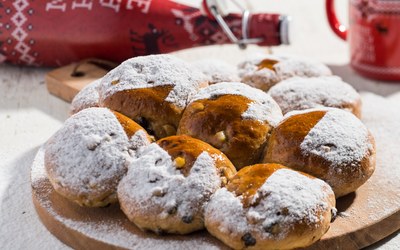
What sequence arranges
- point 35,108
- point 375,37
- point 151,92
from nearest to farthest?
1. point 151,92
2. point 35,108
3. point 375,37

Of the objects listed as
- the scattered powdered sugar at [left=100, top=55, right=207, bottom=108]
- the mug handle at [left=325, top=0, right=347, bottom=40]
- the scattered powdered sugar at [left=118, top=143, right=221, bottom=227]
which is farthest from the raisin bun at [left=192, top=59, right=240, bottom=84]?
the mug handle at [left=325, top=0, right=347, bottom=40]

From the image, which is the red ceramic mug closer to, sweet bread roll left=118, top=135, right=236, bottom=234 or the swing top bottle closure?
the swing top bottle closure

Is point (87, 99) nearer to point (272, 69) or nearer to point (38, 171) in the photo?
point (38, 171)

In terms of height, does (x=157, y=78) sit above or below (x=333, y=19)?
above

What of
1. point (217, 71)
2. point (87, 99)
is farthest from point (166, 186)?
point (217, 71)

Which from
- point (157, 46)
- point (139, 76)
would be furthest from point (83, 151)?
point (157, 46)

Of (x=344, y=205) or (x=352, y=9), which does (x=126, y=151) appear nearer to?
(x=344, y=205)

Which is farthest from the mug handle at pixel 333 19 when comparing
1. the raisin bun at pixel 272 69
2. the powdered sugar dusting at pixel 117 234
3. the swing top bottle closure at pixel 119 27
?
the powdered sugar dusting at pixel 117 234
